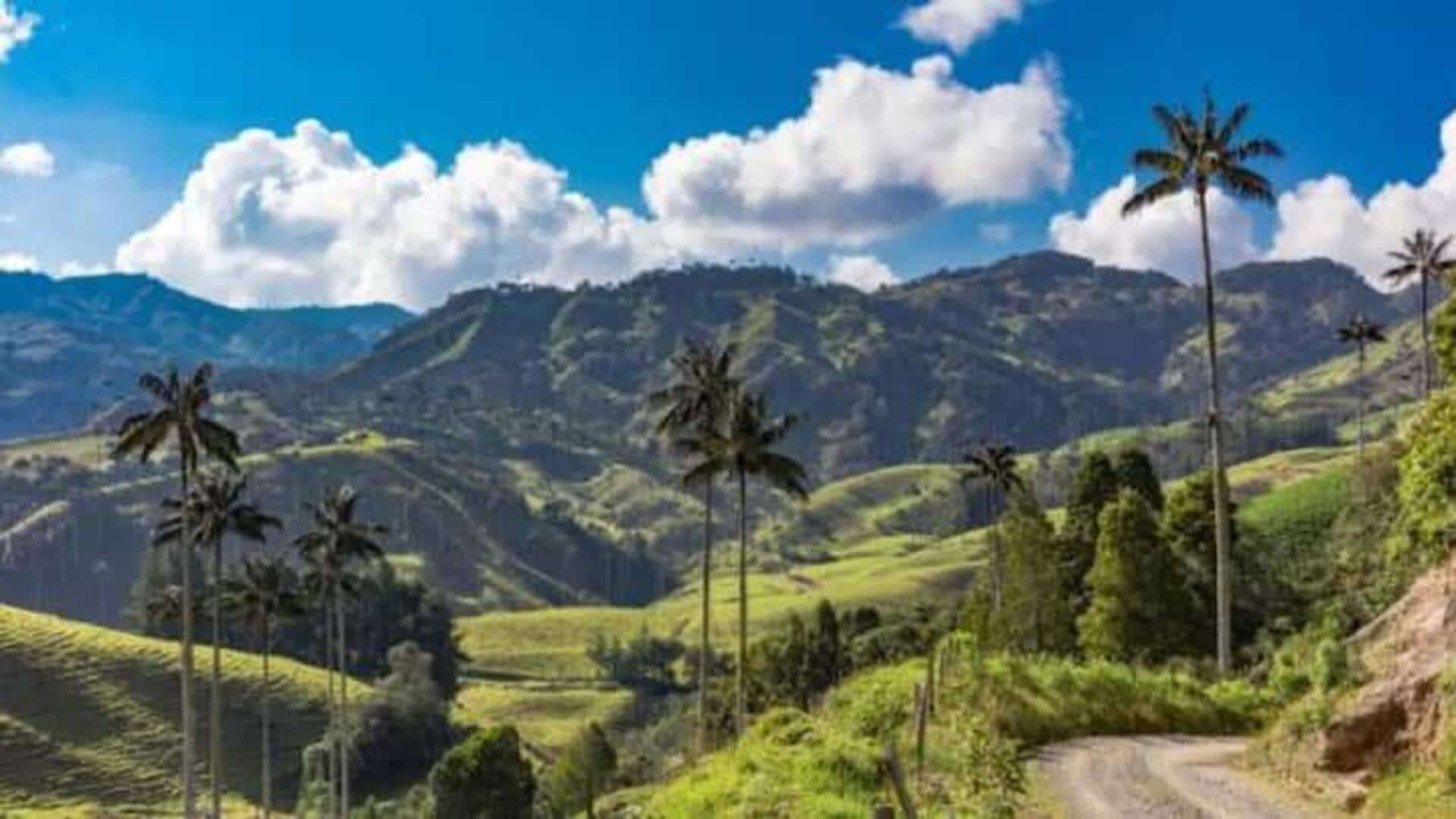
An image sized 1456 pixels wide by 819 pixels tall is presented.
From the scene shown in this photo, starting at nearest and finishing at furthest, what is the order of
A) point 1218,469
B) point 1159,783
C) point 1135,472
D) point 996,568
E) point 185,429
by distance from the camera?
point 1159,783 → point 1218,469 → point 185,429 → point 1135,472 → point 996,568

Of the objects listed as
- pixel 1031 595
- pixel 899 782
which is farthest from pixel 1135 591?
pixel 899 782

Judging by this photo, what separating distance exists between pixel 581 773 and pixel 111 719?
61255 mm

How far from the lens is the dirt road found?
94.2 feet

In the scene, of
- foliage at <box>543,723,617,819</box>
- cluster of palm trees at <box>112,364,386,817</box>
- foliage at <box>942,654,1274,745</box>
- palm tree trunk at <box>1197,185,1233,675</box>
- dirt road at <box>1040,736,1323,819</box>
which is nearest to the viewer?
dirt road at <box>1040,736,1323,819</box>

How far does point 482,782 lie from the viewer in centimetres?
12119

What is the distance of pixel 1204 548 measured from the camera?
9138 cm

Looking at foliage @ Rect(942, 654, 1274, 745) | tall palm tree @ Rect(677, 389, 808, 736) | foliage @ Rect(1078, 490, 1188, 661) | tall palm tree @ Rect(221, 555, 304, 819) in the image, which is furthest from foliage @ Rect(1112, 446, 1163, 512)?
tall palm tree @ Rect(221, 555, 304, 819)

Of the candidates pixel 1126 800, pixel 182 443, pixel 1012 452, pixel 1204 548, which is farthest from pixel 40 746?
pixel 1126 800

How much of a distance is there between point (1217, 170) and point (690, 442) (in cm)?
3437

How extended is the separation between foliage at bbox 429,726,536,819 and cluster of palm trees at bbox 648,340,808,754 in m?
46.0

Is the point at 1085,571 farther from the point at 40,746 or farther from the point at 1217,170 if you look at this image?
the point at 40,746

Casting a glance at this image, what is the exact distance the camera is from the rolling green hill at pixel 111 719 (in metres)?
147

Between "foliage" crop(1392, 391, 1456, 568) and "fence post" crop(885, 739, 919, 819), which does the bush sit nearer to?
"foliage" crop(1392, 391, 1456, 568)

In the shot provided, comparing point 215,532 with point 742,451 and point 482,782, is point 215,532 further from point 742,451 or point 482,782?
point 482,782
